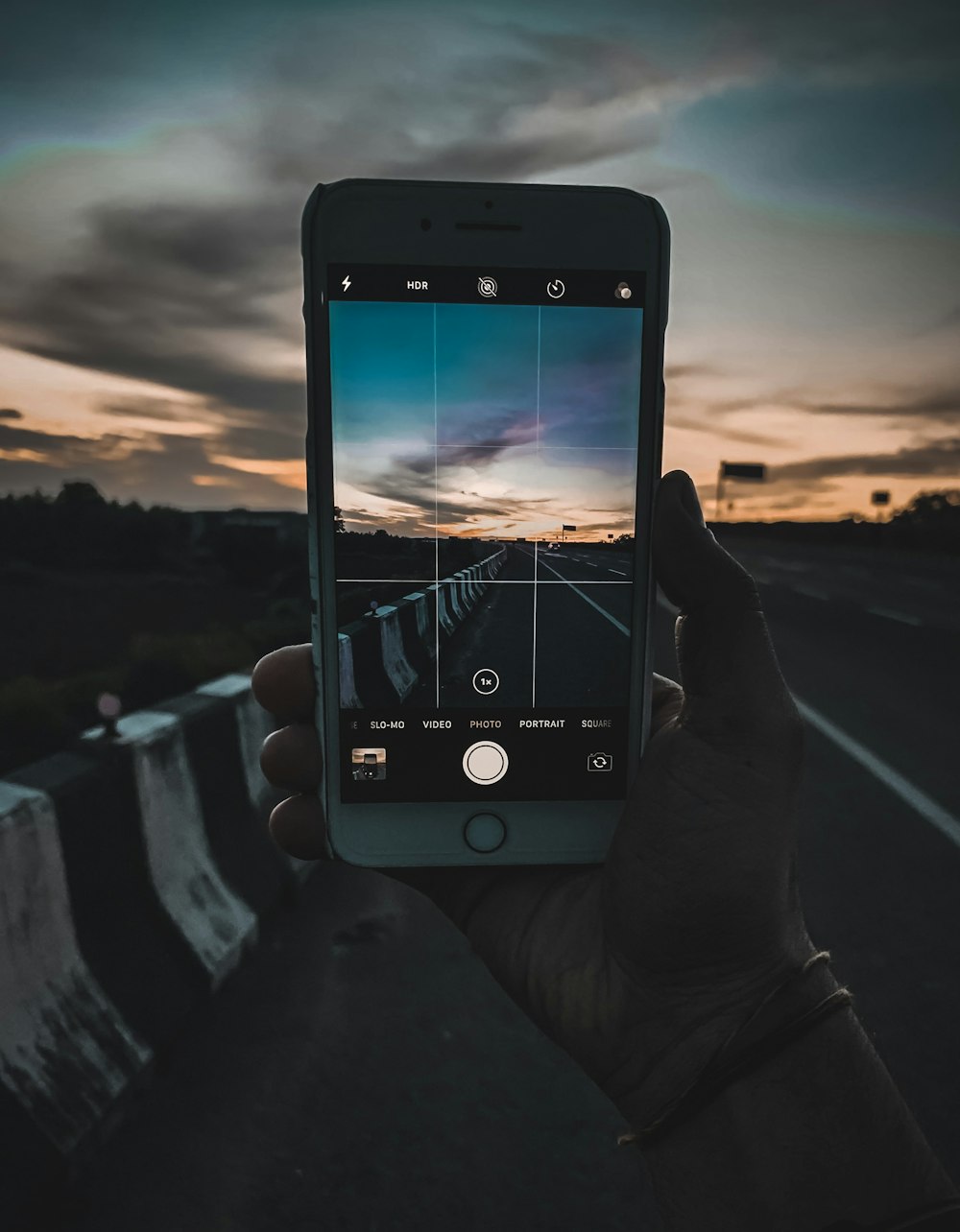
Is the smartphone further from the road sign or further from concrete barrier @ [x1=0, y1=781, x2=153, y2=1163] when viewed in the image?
the road sign

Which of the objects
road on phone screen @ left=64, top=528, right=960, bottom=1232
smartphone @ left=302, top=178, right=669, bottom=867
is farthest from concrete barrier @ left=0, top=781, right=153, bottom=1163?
smartphone @ left=302, top=178, right=669, bottom=867

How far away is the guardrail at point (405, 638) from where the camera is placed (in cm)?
217

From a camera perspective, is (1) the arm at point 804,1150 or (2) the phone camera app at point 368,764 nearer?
(1) the arm at point 804,1150

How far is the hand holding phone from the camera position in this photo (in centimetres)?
216

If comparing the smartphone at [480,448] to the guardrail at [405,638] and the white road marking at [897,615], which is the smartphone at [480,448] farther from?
the white road marking at [897,615]

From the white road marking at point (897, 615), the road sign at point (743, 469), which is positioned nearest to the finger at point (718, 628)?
the white road marking at point (897, 615)

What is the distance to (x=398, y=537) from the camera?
2320mm

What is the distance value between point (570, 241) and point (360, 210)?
550mm

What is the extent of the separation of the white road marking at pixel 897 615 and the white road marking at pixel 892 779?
32.3 ft

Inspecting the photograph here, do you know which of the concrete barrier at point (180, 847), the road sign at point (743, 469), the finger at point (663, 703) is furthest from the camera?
the road sign at point (743, 469)

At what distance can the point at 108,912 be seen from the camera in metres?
3.26

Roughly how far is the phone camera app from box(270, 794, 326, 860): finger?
16 centimetres

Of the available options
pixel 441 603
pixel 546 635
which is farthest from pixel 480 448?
pixel 546 635

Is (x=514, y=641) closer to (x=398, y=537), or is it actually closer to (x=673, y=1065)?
(x=398, y=537)
